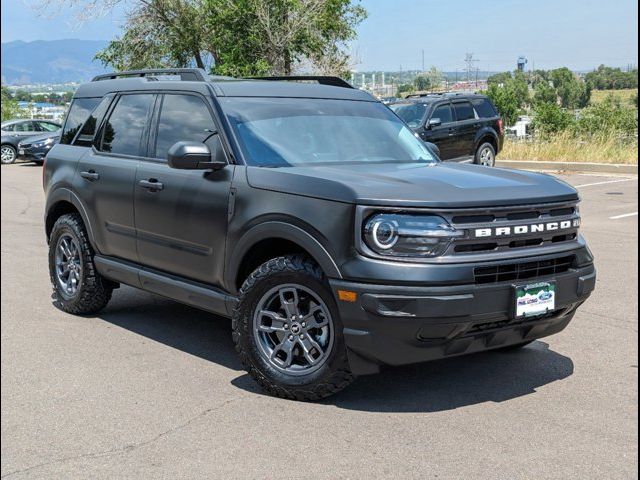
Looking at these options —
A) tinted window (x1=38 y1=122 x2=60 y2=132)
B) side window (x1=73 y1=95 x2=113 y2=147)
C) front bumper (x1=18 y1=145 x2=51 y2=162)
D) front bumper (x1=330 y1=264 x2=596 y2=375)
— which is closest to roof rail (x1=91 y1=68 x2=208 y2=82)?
side window (x1=73 y1=95 x2=113 y2=147)

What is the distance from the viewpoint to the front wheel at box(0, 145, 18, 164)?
30.5 metres

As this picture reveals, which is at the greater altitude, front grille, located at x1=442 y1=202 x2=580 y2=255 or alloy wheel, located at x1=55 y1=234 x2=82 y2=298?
front grille, located at x1=442 y1=202 x2=580 y2=255

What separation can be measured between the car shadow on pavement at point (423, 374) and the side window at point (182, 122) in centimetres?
140

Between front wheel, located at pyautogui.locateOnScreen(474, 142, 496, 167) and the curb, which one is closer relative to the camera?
front wheel, located at pyautogui.locateOnScreen(474, 142, 496, 167)

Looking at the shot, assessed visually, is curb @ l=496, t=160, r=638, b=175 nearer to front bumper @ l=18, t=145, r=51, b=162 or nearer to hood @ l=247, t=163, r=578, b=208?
front bumper @ l=18, t=145, r=51, b=162

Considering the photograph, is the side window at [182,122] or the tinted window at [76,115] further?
the tinted window at [76,115]

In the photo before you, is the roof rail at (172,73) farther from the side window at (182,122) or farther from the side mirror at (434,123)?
the side mirror at (434,123)

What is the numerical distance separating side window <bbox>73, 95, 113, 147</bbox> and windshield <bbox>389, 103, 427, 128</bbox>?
36.4 feet

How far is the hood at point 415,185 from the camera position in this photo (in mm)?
4500

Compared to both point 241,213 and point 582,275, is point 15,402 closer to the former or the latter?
point 241,213

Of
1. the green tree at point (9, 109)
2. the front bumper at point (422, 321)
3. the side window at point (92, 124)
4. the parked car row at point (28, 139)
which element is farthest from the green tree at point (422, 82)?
Result: the front bumper at point (422, 321)

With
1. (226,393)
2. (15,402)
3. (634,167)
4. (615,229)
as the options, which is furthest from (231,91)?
(634,167)

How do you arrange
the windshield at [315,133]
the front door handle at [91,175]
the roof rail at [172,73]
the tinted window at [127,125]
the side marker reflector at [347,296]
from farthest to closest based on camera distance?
the front door handle at [91,175], the tinted window at [127,125], the roof rail at [172,73], the windshield at [315,133], the side marker reflector at [347,296]

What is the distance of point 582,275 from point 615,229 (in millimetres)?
7214
